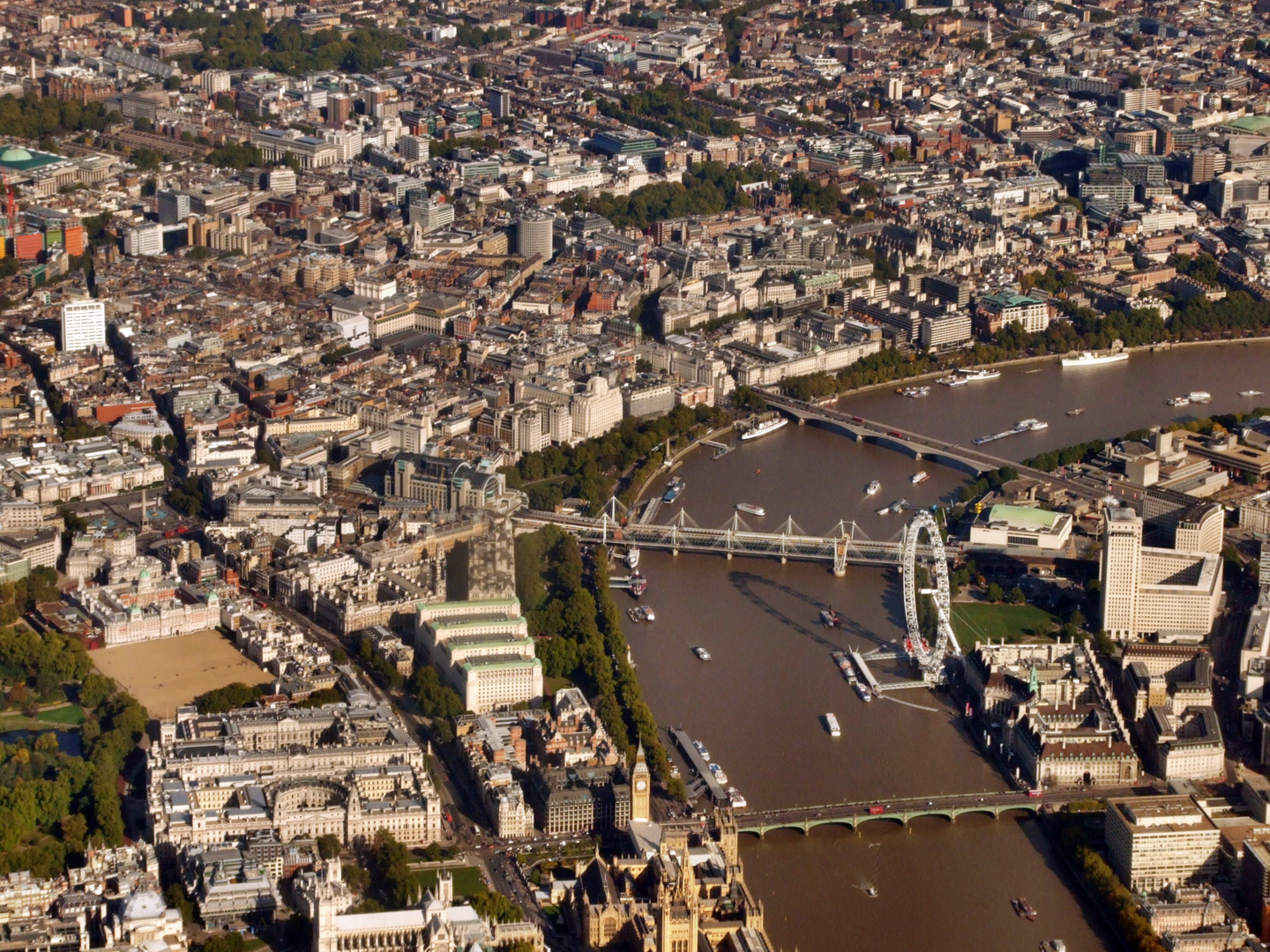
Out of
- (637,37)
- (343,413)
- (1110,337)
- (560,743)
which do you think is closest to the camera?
(560,743)

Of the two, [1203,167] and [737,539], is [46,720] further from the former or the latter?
[1203,167]

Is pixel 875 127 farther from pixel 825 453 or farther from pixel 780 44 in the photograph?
pixel 825 453

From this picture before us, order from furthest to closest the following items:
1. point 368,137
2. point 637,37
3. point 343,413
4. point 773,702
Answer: point 637,37, point 368,137, point 343,413, point 773,702

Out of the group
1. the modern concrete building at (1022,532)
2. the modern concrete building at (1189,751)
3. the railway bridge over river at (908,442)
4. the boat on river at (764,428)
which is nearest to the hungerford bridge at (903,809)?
the modern concrete building at (1189,751)

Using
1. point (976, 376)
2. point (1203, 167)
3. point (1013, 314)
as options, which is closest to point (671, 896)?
point (976, 376)

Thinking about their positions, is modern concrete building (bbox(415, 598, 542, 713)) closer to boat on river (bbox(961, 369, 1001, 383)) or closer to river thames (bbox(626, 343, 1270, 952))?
river thames (bbox(626, 343, 1270, 952))

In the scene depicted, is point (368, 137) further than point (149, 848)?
Yes

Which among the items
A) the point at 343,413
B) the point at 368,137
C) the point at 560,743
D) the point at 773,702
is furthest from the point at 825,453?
the point at 368,137

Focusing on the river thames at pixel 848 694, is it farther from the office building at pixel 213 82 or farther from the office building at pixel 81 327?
the office building at pixel 213 82

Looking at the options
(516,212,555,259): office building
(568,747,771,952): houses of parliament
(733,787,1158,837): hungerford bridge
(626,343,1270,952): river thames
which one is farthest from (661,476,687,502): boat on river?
(516,212,555,259): office building
